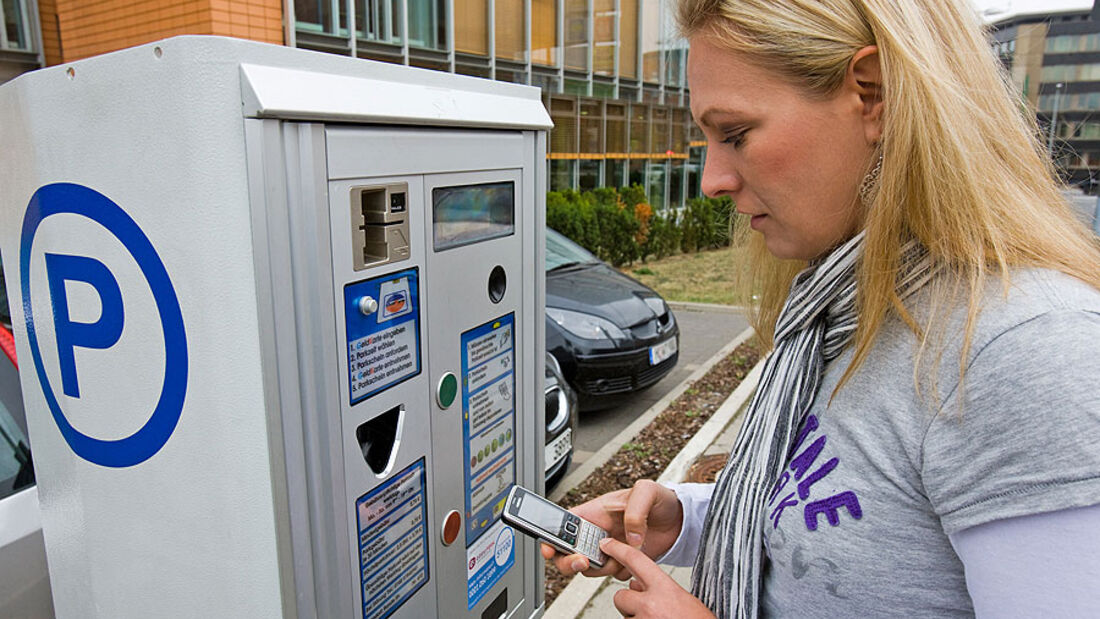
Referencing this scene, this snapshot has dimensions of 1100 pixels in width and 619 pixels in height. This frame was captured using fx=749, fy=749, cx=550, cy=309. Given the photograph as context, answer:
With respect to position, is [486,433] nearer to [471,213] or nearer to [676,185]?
[471,213]

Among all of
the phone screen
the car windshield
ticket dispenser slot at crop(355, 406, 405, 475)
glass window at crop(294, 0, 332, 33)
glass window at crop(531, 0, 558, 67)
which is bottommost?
the car windshield

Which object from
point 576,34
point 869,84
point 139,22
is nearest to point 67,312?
point 869,84

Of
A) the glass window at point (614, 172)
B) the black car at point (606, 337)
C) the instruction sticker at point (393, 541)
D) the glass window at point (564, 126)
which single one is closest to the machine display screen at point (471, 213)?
the instruction sticker at point (393, 541)

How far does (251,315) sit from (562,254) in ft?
17.0

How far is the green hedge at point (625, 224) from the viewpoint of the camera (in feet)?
35.7

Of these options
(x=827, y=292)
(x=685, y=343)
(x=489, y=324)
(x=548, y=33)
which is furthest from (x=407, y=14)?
(x=827, y=292)

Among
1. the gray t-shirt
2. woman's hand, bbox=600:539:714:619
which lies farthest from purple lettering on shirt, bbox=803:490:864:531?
woman's hand, bbox=600:539:714:619

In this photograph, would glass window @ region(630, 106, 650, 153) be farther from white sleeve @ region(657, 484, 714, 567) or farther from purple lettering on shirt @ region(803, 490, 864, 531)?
purple lettering on shirt @ region(803, 490, 864, 531)

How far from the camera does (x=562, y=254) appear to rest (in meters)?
6.27

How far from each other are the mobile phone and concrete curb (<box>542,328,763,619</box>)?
36.0 inches

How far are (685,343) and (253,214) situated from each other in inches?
261

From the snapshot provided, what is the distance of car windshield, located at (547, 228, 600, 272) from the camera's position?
238 inches

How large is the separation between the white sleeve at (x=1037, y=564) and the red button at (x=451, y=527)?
42.6 inches

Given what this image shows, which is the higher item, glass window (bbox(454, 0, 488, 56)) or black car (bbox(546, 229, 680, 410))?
glass window (bbox(454, 0, 488, 56))
